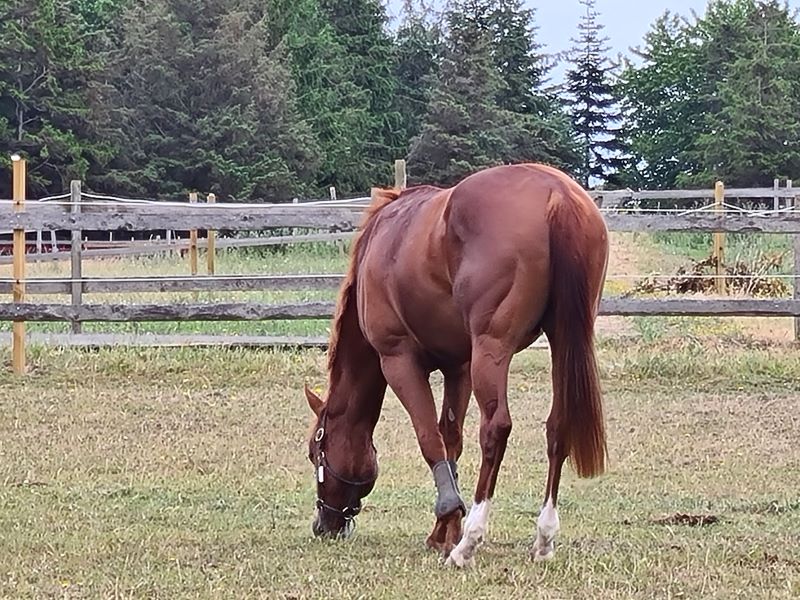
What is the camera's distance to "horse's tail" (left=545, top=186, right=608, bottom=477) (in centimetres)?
412

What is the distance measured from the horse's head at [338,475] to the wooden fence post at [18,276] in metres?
5.19

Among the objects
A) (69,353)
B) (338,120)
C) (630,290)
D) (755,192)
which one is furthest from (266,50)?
(69,353)

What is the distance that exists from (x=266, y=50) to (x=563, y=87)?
13180mm

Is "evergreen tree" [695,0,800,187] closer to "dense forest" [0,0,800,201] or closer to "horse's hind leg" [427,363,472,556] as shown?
"dense forest" [0,0,800,201]

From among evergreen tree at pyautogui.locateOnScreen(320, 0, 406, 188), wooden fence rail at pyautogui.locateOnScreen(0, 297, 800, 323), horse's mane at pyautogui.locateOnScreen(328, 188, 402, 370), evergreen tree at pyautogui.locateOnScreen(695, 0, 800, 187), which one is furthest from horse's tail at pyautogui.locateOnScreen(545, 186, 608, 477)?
evergreen tree at pyautogui.locateOnScreen(320, 0, 406, 188)

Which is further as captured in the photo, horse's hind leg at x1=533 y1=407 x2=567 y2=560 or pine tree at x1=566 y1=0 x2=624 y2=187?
pine tree at x1=566 y1=0 x2=624 y2=187

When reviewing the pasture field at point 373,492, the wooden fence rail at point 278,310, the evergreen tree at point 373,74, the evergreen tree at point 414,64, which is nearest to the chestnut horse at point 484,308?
the pasture field at point 373,492

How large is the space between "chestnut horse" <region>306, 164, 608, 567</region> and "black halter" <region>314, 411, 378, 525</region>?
0.03 m

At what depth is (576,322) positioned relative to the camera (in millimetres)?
4137

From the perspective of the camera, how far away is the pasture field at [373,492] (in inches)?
158

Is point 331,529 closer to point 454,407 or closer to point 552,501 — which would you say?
point 454,407

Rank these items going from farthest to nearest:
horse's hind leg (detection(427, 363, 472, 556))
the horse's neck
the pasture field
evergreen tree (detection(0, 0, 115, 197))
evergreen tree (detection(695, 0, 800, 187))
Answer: evergreen tree (detection(695, 0, 800, 187)) → evergreen tree (detection(0, 0, 115, 197)) → the horse's neck → horse's hind leg (detection(427, 363, 472, 556)) → the pasture field

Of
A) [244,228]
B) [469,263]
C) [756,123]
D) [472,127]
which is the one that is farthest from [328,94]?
[469,263]

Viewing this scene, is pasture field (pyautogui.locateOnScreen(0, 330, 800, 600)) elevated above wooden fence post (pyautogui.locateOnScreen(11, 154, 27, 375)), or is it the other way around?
wooden fence post (pyautogui.locateOnScreen(11, 154, 27, 375))
